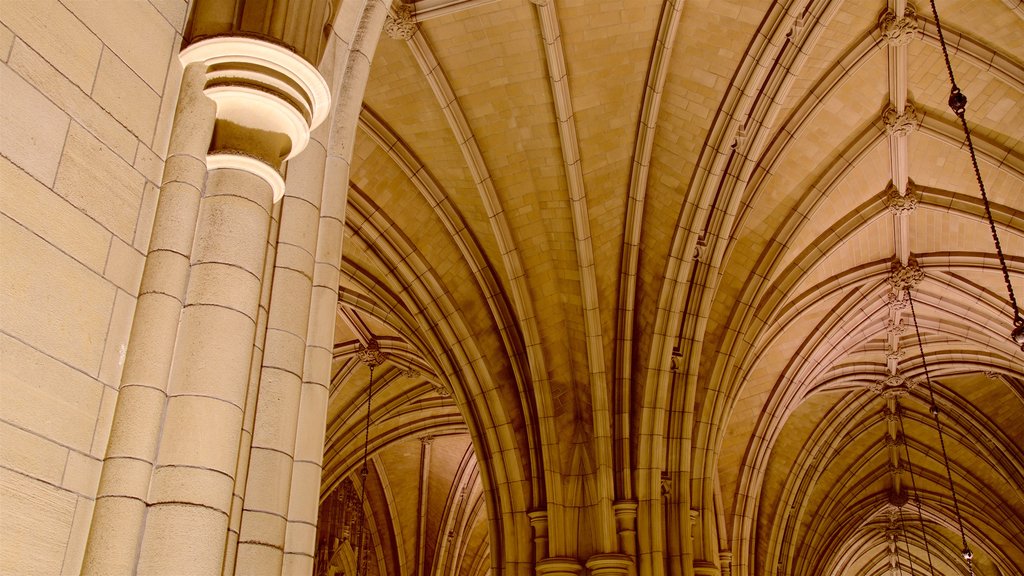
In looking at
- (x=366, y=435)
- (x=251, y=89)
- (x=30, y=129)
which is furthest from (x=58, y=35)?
(x=366, y=435)

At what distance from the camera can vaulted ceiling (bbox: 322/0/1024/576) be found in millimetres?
11836

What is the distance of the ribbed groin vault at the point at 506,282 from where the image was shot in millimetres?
3873

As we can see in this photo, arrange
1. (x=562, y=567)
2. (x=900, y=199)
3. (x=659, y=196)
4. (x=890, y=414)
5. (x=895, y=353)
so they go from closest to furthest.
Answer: (x=562, y=567) < (x=659, y=196) < (x=900, y=199) < (x=895, y=353) < (x=890, y=414)

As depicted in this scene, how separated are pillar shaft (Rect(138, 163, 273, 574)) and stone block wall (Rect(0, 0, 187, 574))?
251 millimetres

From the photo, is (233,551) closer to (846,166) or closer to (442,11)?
(442,11)

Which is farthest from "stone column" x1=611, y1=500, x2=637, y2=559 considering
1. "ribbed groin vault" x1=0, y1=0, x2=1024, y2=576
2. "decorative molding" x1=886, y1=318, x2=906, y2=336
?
"decorative molding" x1=886, y1=318, x2=906, y2=336

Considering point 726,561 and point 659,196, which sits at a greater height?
point 659,196

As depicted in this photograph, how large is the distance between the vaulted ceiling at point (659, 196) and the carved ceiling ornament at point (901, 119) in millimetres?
31

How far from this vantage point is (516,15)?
11344 millimetres

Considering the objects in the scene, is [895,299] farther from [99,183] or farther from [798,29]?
[99,183]

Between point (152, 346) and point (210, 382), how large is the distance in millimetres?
293

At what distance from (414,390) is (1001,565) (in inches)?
676

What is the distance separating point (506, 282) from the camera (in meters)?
13.7

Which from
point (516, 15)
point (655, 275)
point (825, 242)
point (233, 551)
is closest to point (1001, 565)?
point (825, 242)
